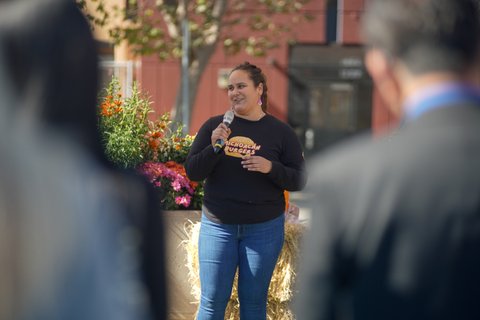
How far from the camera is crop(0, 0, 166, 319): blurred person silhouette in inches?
61.8

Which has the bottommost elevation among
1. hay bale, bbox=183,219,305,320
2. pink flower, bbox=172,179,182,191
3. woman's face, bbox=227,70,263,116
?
hay bale, bbox=183,219,305,320

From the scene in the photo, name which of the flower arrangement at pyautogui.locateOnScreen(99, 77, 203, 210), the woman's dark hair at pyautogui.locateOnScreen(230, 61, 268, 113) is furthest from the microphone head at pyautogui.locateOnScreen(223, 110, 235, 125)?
the flower arrangement at pyautogui.locateOnScreen(99, 77, 203, 210)

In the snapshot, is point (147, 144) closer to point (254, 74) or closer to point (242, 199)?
point (254, 74)

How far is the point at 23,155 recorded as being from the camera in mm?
1577

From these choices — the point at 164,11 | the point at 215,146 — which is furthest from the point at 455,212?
the point at 164,11

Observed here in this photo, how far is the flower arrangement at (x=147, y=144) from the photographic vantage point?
247 inches

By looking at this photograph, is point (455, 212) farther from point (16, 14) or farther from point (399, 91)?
point (16, 14)

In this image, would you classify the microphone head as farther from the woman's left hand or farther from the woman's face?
the woman's left hand

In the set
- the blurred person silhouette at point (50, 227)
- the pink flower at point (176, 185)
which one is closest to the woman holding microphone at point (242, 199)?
the pink flower at point (176, 185)

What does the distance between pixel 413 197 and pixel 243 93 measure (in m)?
3.20

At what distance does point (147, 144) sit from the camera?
262 inches

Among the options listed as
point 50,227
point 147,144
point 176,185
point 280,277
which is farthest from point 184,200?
point 50,227

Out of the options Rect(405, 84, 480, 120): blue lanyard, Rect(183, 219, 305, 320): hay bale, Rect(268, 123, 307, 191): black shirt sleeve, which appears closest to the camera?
Rect(405, 84, 480, 120): blue lanyard

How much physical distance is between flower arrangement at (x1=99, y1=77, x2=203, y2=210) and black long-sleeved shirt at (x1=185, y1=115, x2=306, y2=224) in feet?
4.71
